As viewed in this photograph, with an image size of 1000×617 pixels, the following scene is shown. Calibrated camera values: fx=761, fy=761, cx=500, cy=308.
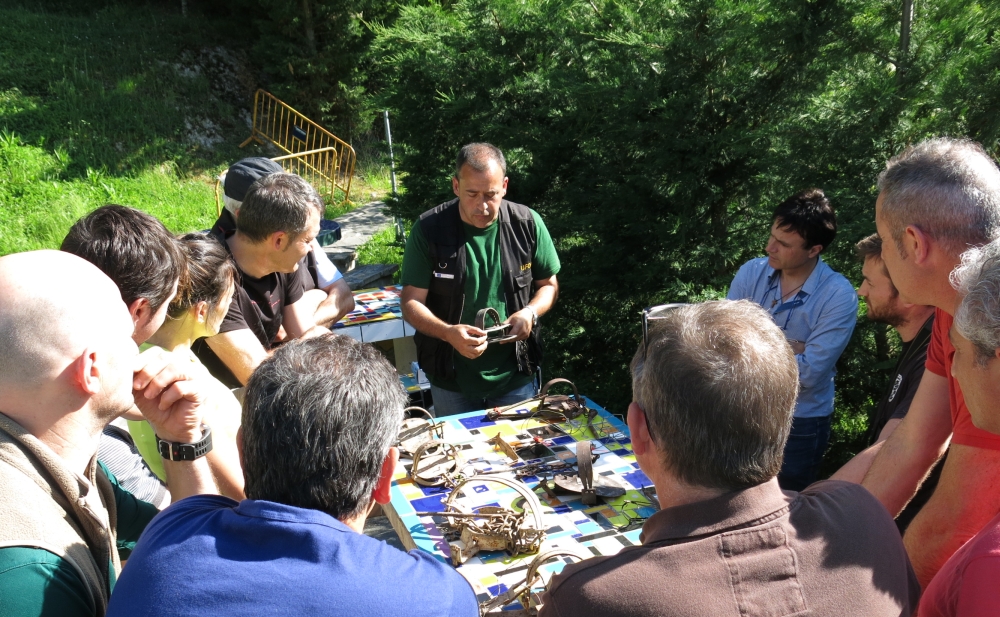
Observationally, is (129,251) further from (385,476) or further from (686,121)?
(686,121)

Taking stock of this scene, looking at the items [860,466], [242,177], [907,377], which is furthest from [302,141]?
[860,466]

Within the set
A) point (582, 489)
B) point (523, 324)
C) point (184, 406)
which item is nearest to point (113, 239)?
point (184, 406)

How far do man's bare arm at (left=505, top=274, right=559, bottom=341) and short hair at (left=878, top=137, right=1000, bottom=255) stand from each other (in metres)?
2.06

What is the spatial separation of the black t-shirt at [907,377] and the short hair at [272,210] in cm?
231

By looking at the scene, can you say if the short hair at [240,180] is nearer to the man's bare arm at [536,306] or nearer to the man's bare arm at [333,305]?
the man's bare arm at [333,305]

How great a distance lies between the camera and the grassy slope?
1020cm

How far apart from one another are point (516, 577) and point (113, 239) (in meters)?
1.46

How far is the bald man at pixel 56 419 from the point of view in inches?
52.7

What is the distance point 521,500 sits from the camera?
8.63 feet

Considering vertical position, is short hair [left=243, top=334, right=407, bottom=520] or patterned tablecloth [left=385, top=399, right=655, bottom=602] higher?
short hair [left=243, top=334, right=407, bottom=520]

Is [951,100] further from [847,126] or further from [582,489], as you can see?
[582,489]

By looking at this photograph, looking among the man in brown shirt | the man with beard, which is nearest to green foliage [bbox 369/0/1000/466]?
the man with beard

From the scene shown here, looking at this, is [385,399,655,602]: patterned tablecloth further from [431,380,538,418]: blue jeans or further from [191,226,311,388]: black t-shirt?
[191,226,311,388]: black t-shirt

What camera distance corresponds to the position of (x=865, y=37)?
4.08m
